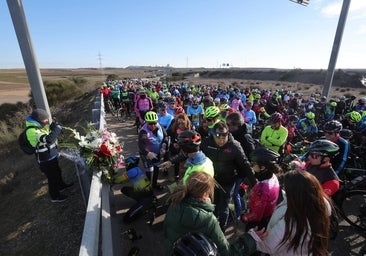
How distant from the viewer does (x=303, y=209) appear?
223 centimetres

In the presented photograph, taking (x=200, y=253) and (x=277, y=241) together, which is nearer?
(x=200, y=253)

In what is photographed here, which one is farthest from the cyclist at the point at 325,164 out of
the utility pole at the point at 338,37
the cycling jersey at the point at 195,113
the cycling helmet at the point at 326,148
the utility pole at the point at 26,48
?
the utility pole at the point at 338,37

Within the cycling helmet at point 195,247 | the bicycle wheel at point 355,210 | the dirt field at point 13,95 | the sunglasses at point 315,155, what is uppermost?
the cycling helmet at point 195,247

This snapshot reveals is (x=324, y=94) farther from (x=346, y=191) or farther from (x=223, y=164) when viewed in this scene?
(x=223, y=164)

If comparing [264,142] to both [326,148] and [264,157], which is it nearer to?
[326,148]

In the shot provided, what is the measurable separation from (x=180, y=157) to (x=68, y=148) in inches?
104

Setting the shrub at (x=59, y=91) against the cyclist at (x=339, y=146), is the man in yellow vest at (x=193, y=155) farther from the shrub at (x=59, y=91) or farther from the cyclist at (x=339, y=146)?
the shrub at (x=59, y=91)

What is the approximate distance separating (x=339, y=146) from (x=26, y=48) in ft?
24.5

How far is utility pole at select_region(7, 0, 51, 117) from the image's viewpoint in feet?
18.3

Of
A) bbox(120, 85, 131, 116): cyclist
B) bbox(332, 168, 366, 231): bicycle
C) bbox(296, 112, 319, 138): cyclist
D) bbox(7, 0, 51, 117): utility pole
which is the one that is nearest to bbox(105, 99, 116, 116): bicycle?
bbox(120, 85, 131, 116): cyclist

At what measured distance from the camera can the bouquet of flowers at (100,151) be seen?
15.7 ft

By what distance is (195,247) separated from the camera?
1.89 metres

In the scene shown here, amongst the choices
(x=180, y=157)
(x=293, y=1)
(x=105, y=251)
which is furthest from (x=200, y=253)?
(x=293, y=1)

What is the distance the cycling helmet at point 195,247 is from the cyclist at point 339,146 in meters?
4.11
